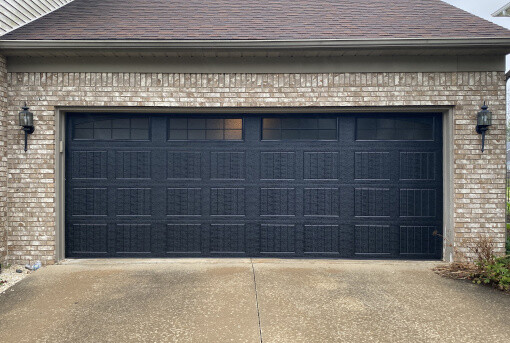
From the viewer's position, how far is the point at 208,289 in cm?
377

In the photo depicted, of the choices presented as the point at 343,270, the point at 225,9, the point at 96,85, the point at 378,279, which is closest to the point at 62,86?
the point at 96,85

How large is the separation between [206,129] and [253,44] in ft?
5.01

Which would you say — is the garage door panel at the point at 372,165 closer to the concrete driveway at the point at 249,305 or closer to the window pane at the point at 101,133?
the concrete driveway at the point at 249,305

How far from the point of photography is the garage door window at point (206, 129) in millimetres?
5078

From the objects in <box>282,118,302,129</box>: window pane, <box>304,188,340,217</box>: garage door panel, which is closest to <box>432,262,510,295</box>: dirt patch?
<box>304,188,340,217</box>: garage door panel

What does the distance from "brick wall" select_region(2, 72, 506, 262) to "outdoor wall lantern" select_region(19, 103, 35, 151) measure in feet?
0.29

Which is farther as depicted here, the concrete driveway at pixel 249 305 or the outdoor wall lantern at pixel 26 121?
the outdoor wall lantern at pixel 26 121

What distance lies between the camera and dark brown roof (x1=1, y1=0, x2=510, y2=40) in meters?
4.73

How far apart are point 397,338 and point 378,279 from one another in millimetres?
1443

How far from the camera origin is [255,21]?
5273 millimetres

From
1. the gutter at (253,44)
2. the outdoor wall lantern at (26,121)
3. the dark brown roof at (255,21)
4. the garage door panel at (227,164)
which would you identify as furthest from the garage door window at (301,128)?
the outdoor wall lantern at (26,121)

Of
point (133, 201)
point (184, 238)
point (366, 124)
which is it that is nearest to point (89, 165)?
point (133, 201)

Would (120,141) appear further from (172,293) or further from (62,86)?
(172,293)

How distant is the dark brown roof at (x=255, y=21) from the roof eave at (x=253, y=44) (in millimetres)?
167
